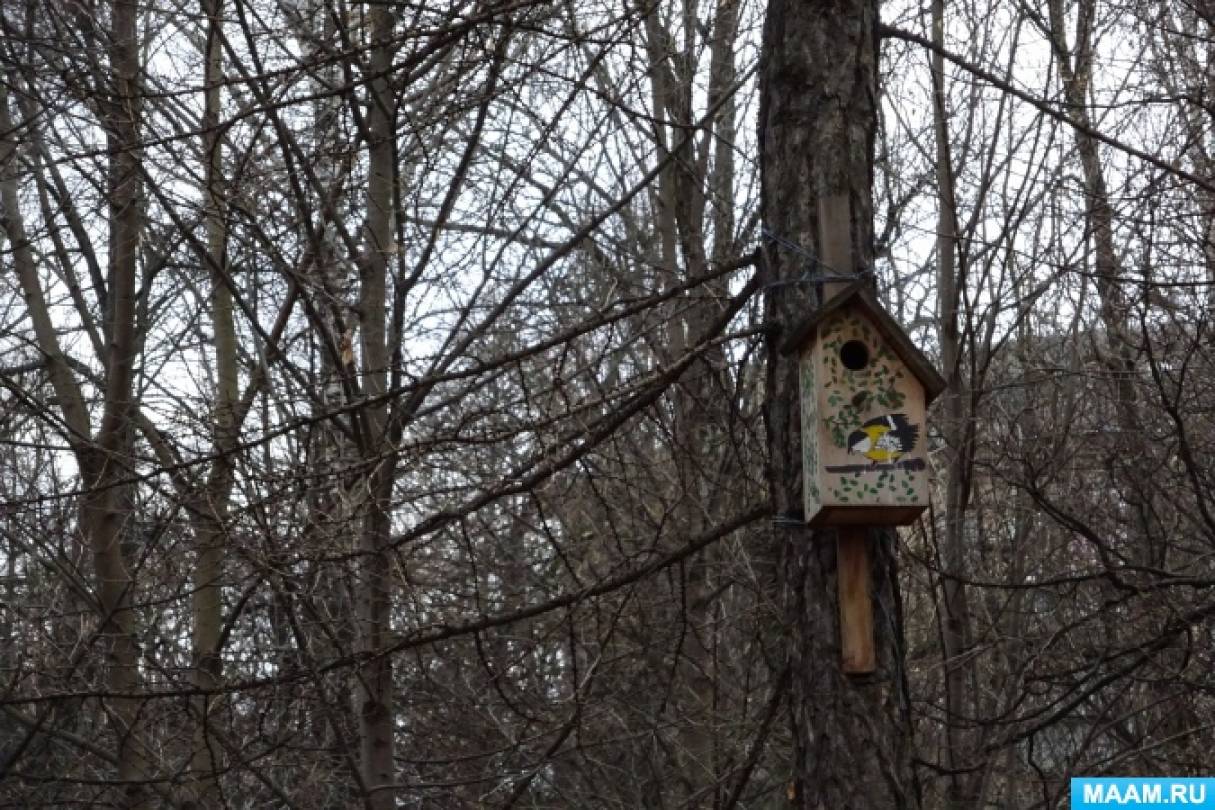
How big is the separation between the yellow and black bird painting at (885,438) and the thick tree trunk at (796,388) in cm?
22

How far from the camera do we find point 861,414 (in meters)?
3.73

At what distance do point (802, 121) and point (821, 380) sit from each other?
756 millimetres

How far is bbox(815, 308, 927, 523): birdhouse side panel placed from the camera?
363 centimetres

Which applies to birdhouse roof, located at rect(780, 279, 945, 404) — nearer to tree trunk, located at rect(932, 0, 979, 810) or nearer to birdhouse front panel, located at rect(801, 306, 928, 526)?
birdhouse front panel, located at rect(801, 306, 928, 526)

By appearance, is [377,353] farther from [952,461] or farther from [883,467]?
[952,461]

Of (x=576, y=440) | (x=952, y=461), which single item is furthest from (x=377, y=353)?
(x=952, y=461)

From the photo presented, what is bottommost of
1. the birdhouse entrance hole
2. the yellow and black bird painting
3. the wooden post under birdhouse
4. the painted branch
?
the wooden post under birdhouse

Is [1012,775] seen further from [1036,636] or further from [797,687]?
[797,687]

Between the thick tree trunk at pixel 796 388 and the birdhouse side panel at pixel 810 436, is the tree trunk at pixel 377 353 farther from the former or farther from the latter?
the birdhouse side panel at pixel 810 436

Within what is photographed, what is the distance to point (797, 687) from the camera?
3803 mm

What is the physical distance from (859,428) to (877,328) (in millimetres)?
269

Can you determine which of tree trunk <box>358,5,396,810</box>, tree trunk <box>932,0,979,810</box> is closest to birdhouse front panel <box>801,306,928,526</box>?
→ tree trunk <box>358,5,396,810</box>

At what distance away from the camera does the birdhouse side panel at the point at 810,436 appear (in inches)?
144

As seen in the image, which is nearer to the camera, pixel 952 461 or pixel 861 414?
pixel 861 414
